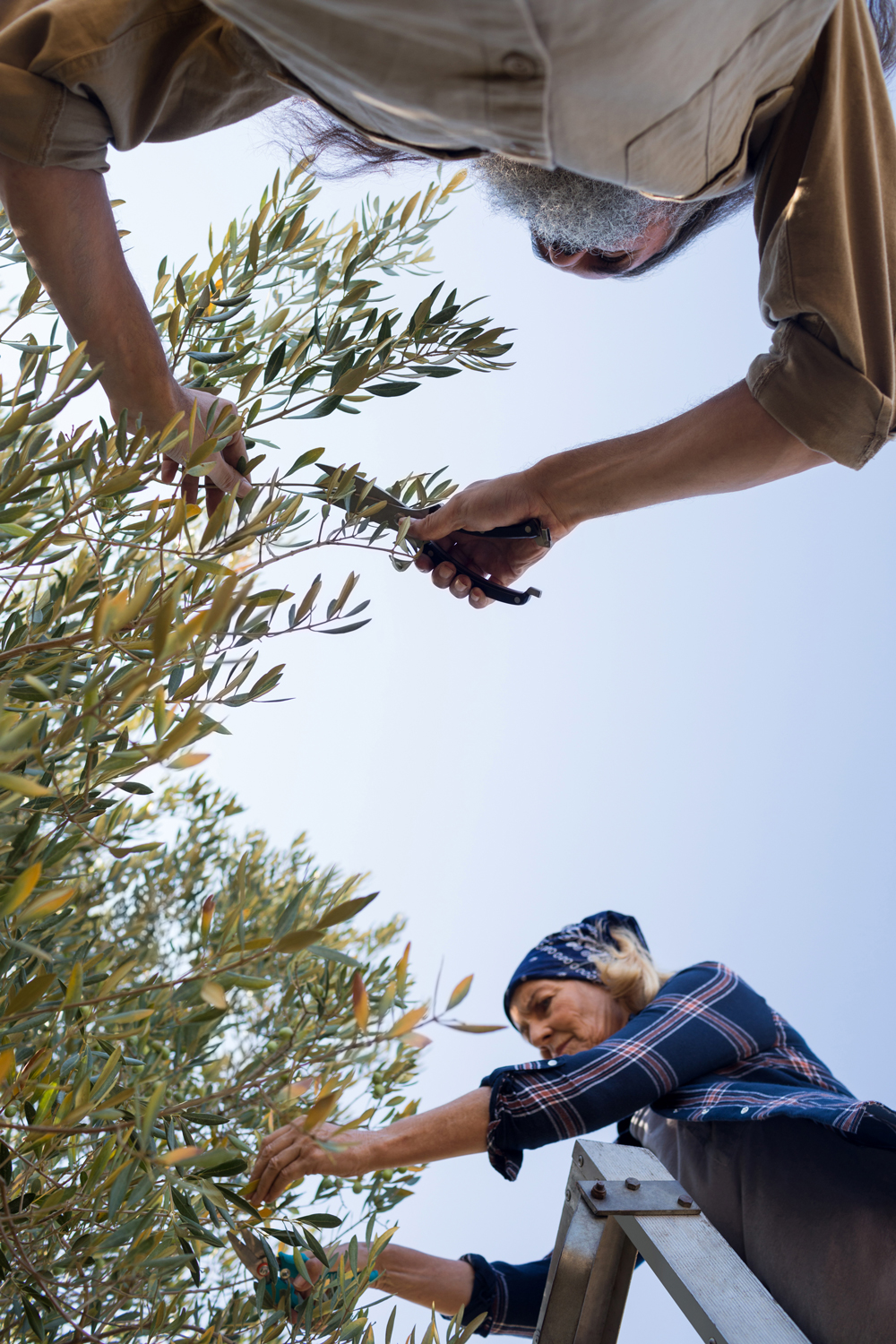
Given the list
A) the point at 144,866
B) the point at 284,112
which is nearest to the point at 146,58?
the point at 284,112

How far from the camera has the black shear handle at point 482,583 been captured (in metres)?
1.80

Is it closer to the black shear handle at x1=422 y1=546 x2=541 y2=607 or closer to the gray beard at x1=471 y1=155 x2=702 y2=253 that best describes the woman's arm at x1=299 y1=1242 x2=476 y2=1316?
the black shear handle at x1=422 y1=546 x2=541 y2=607

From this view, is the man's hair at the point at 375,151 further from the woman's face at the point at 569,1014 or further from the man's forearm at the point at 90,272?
the woman's face at the point at 569,1014

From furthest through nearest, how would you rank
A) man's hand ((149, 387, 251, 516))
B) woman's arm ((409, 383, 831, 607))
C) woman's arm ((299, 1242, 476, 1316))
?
woman's arm ((299, 1242, 476, 1316)) < woman's arm ((409, 383, 831, 607)) < man's hand ((149, 387, 251, 516))

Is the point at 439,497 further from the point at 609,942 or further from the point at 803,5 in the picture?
the point at 609,942

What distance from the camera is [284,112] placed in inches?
69.6

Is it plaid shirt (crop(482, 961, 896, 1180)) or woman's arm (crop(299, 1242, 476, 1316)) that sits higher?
plaid shirt (crop(482, 961, 896, 1180))

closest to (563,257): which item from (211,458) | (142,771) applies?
(211,458)

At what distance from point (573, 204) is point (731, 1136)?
1.84 m

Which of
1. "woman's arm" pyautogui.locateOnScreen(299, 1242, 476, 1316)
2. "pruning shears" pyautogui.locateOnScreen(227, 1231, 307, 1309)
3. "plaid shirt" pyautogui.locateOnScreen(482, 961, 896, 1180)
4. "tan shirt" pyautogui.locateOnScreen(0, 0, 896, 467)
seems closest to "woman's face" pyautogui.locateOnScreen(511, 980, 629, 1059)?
"plaid shirt" pyautogui.locateOnScreen(482, 961, 896, 1180)

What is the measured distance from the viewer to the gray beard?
5.10 ft

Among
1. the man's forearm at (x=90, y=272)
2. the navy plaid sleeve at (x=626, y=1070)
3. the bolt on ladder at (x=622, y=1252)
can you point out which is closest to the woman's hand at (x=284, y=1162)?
the navy plaid sleeve at (x=626, y=1070)

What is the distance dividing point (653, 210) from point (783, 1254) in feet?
6.35

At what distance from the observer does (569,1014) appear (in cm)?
248
